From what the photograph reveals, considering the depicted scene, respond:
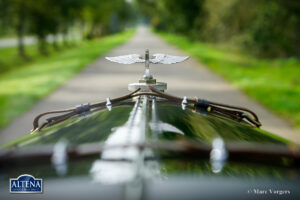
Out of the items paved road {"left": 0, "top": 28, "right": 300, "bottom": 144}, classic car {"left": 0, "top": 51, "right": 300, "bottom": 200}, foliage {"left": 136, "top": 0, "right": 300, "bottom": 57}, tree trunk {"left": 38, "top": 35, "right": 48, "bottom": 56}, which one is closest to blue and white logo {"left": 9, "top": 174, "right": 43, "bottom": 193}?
classic car {"left": 0, "top": 51, "right": 300, "bottom": 200}

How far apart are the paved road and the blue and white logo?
5.03 meters

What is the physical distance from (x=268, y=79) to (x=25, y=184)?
45.7ft

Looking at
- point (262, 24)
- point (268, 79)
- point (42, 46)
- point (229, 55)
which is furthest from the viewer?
point (42, 46)

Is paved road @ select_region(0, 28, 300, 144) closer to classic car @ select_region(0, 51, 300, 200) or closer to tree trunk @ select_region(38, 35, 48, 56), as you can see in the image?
Result: classic car @ select_region(0, 51, 300, 200)

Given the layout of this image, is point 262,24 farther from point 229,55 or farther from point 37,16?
point 37,16

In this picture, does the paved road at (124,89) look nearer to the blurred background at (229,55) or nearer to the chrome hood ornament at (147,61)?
the blurred background at (229,55)

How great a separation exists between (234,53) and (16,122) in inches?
730

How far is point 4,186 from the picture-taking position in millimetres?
1119

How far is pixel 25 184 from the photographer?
3.67 feet

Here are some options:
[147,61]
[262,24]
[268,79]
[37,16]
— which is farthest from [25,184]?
[37,16]

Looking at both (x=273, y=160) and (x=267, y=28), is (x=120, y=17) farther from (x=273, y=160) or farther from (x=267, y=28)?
(x=273, y=160)

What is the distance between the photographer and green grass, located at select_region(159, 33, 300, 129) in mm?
9914

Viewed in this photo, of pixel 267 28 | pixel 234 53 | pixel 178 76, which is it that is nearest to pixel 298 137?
pixel 178 76

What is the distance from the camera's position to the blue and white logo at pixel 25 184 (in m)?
1.10
